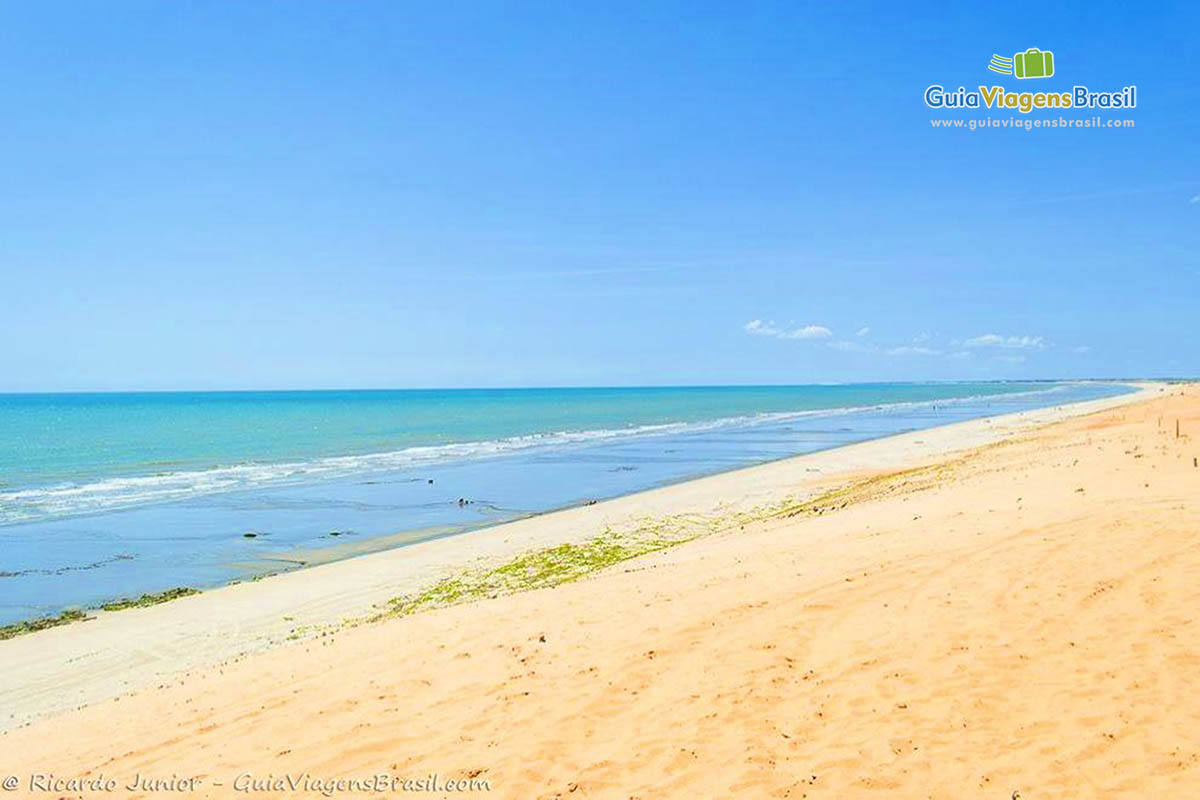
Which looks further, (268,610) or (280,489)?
(280,489)

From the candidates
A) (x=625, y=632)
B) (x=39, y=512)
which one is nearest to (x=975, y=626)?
(x=625, y=632)

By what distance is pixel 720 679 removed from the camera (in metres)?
7.47

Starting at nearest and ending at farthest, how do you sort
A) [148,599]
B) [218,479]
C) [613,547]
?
[148,599], [613,547], [218,479]

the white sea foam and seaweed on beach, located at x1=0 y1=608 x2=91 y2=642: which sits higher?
the white sea foam

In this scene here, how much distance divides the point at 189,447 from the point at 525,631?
171 feet

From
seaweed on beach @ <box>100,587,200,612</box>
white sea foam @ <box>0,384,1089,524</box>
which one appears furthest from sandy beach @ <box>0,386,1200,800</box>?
white sea foam @ <box>0,384,1089,524</box>

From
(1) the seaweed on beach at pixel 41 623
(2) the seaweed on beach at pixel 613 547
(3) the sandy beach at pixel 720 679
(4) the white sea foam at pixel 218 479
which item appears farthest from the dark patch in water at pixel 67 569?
(2) the seaweed on beach at pixel 613 547

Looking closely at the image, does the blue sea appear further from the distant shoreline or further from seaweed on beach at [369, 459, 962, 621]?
seaweed on beach at [369, 459, 962, 621]

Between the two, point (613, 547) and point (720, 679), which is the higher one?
point (720, 679)

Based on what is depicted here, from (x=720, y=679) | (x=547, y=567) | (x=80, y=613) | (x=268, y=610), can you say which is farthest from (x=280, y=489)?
(x=720, y=679)

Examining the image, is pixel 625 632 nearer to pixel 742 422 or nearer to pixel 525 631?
pixel 525 631

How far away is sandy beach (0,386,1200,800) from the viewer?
592 centimetres

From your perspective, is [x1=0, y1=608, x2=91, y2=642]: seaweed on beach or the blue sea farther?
the blue sea

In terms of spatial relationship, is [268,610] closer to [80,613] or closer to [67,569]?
[80,613]
